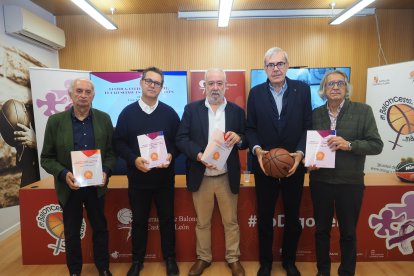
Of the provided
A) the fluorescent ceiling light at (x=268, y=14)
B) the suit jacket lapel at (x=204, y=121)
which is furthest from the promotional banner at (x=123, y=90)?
the suit jacket lapel at (x=204, y=121)

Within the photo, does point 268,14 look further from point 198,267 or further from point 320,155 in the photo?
point 198,267

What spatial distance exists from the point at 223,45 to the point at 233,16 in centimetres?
58

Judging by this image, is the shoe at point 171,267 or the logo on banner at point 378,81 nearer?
the shoe at point 171,267

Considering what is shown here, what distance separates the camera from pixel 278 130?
2203 millimetres

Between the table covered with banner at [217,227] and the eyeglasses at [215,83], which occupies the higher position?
the eyeglasses at [215,83]

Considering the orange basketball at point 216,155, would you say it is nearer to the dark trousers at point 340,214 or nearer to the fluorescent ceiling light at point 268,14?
the dark trousers at point 340,214

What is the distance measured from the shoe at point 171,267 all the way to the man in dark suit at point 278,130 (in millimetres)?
774

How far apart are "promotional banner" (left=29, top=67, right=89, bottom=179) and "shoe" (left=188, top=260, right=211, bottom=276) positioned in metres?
3.23

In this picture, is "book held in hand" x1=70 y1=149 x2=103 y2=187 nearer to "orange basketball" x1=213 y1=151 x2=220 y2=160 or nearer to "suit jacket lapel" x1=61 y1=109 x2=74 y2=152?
"suit jacket lapel" x1=61 y1=109 x2=74 y2=152

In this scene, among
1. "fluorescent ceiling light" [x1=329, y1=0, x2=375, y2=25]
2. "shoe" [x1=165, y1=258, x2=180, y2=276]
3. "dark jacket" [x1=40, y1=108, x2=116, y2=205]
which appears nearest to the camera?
"dark jacket" [x1=40, y1=108, x2=116, y2=205]

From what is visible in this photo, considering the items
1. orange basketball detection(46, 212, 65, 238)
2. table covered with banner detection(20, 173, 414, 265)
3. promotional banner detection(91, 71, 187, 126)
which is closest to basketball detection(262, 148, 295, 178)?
table covered with banner detection(20, 173, 414, 265)

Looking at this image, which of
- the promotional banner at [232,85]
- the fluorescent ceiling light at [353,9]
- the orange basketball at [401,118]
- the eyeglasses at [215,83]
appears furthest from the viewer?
the promotional banner at [232,85]

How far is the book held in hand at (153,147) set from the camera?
2.20 m

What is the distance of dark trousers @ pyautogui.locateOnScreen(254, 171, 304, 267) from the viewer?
7.42 feet
